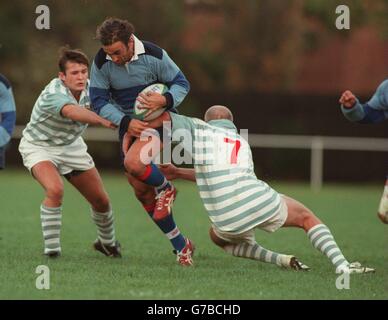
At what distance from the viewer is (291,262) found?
258 inches

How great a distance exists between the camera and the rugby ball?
6566 millimetres

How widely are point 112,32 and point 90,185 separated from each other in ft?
4.46

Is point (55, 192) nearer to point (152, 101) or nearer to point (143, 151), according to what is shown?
point (143, 151)

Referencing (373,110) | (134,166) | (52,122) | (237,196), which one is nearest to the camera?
(237,196)

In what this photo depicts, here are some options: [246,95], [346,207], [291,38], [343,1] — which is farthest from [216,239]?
[291,38]

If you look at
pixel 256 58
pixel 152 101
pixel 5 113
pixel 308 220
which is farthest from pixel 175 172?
pixel 256 58

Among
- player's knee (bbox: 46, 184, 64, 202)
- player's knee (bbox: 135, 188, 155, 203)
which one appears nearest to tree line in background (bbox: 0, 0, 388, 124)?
player's knee (bbox: 46, 184, 64, 202)

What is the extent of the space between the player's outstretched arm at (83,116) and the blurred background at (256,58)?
10.7 m

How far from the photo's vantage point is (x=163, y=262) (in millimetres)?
6992

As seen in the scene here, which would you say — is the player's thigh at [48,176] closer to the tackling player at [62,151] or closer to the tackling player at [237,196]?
the tackling player at [62,151]

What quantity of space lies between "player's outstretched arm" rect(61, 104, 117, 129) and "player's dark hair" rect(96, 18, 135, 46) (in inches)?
19.8

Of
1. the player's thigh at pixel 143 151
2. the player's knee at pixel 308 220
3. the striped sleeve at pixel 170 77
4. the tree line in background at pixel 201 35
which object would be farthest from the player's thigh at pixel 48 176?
the tree line in background at pixel 201 35

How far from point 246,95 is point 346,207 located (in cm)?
627

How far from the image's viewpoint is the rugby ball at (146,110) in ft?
21.5
